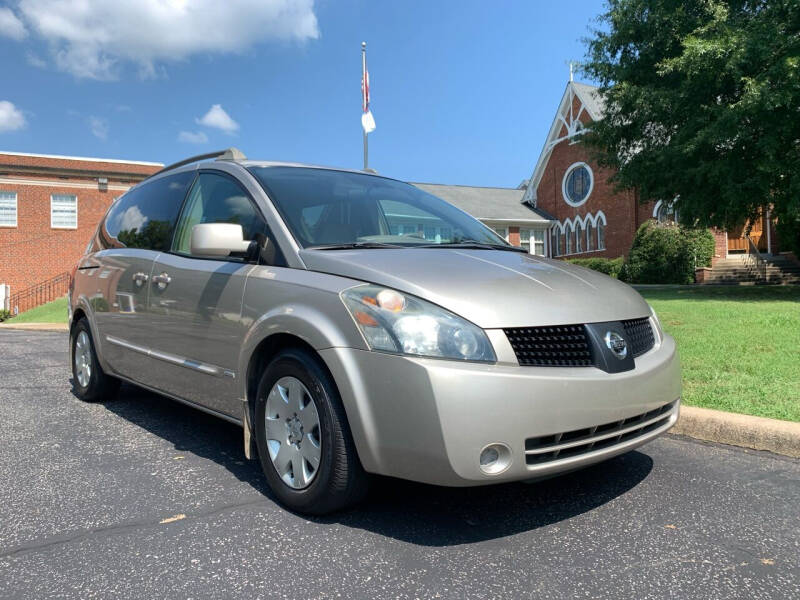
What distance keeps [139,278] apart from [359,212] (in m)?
1.67

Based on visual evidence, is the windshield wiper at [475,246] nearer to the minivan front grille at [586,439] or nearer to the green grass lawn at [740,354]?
the minivan front grille at [586,439]

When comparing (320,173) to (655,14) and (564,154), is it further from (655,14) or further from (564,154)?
(564,154)

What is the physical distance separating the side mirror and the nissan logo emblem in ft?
6.23

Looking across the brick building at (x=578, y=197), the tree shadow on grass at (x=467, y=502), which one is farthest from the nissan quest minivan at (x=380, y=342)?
the brick building at (x=578, y=197)

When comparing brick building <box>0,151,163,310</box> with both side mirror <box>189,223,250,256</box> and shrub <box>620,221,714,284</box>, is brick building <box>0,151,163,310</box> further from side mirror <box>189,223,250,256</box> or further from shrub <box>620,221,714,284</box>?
side mirror <box>189,223,250,256</box>

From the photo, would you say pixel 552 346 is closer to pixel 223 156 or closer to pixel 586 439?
pixel 586 439

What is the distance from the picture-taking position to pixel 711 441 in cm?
418

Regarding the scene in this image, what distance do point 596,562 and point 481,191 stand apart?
36922mm

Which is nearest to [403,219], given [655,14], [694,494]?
[694,494]

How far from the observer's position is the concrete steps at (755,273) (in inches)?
858

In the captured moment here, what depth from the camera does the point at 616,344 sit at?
2.90 m

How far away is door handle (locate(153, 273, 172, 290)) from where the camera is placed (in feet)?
13.4

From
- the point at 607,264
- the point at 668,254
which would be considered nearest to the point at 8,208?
the point at 607,264

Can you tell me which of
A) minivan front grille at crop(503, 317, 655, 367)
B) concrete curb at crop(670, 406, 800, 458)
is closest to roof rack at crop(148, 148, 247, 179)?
minivan front grille at crop(503, 317, 655, 367)
